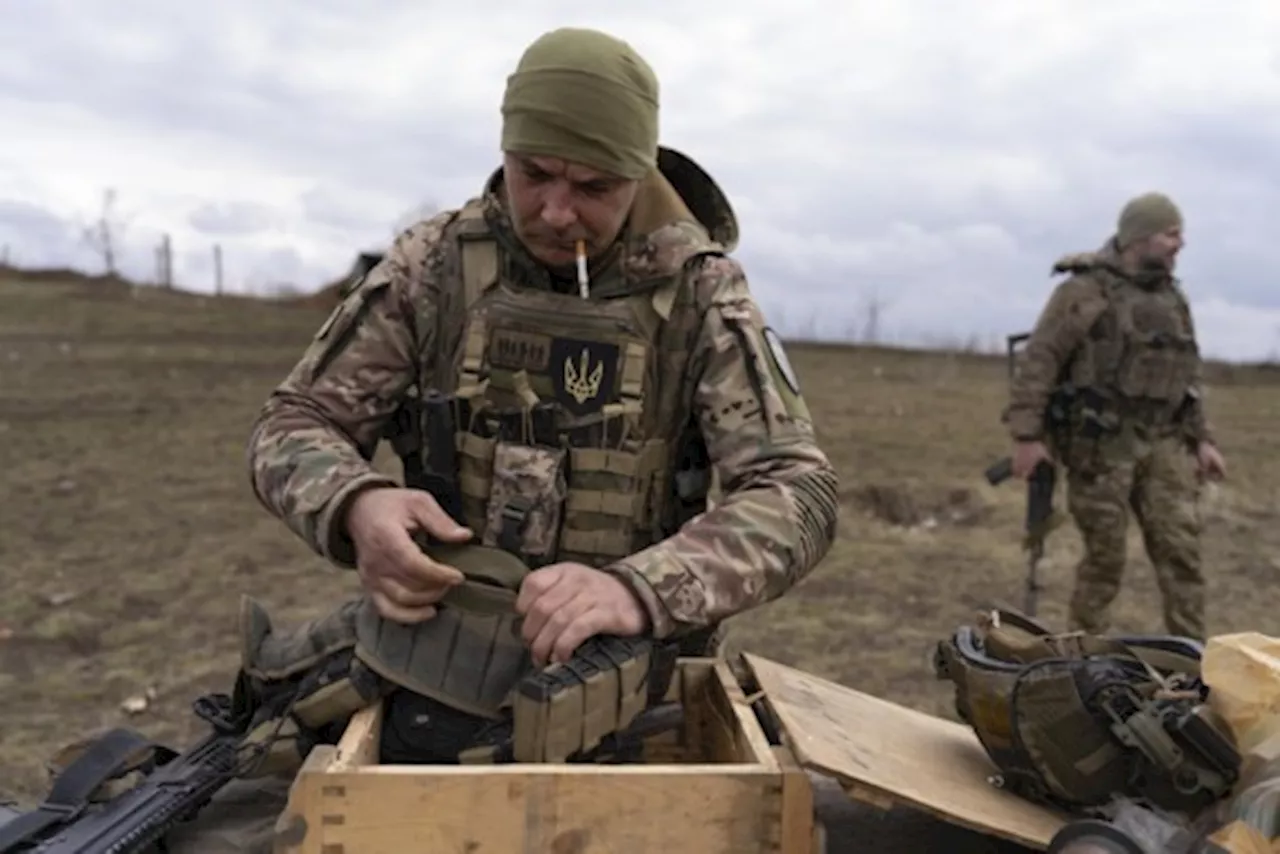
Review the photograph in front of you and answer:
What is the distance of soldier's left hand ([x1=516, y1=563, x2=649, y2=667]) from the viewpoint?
221 centimetres

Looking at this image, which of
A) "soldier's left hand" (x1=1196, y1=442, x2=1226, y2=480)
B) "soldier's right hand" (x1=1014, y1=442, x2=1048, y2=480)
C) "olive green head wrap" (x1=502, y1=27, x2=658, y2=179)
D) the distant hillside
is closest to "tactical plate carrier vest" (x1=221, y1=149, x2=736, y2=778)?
"olive green head wrap" (x1=502, y1=27, x2=658, y2=179)

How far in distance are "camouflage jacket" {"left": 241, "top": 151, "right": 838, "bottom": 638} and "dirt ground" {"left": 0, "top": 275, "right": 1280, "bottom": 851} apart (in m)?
0.69

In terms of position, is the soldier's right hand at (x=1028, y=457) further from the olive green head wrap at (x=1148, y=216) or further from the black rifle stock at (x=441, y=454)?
the black rifle stock at (x=441, y=454)

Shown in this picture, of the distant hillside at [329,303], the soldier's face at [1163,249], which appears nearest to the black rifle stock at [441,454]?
the soldier's face at [1163,249]

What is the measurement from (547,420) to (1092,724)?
114cm

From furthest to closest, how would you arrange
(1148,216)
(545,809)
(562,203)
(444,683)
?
(1148,216), (562,203), (444,683), (545,809)

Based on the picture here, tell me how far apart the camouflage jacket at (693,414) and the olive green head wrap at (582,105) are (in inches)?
9.6

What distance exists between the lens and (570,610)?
2.22 metres

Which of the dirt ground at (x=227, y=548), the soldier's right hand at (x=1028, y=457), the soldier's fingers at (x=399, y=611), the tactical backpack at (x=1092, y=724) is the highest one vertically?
the soldier's fingers at (x=399, y=611)

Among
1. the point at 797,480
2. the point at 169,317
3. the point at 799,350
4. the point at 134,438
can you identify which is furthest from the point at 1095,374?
the point at 169,317

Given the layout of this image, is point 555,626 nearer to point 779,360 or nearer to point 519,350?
point 519,350

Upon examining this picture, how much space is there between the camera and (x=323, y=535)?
2447 mm

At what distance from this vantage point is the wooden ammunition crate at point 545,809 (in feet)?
6.51

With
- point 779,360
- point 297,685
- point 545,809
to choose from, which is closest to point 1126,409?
point 779,360
